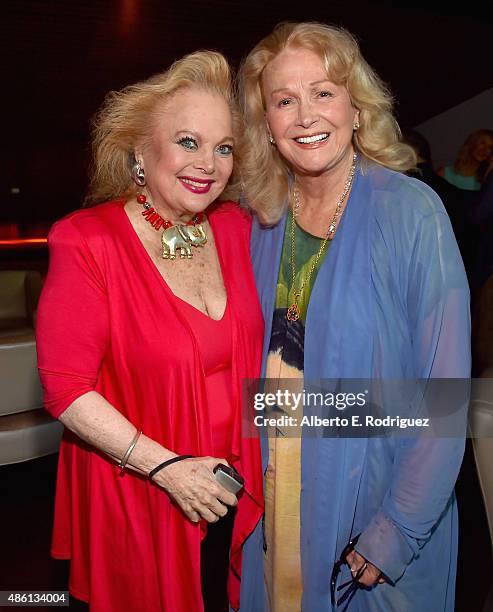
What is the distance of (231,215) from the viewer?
68.5 inches

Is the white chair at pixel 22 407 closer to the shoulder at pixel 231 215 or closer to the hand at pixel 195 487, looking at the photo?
the shoulder at pixel 231 215

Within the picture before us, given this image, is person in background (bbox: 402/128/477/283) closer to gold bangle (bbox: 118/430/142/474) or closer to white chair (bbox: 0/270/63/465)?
gold bangle (bbox: 118/430/142/474)

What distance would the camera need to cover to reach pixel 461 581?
2.35 metres

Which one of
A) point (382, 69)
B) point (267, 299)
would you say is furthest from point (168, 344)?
point (382, 69)

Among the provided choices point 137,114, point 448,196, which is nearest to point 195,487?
point 137,114

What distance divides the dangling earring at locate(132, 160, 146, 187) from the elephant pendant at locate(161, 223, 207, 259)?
6.0 inches

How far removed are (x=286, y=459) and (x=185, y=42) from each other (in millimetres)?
7385

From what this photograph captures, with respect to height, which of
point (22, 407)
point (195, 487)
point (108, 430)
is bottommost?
point (22, 407)

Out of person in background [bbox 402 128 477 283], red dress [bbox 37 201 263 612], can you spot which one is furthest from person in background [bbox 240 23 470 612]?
person in background [bbox 402 128 477 283]

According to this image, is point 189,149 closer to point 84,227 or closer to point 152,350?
point 84,227

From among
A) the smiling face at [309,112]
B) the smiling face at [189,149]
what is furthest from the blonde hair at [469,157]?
the smiling face at [189,149]

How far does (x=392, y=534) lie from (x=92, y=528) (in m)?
0.73

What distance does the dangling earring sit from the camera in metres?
1.54

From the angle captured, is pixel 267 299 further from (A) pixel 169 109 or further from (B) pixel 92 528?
(B) pixel 92 528
